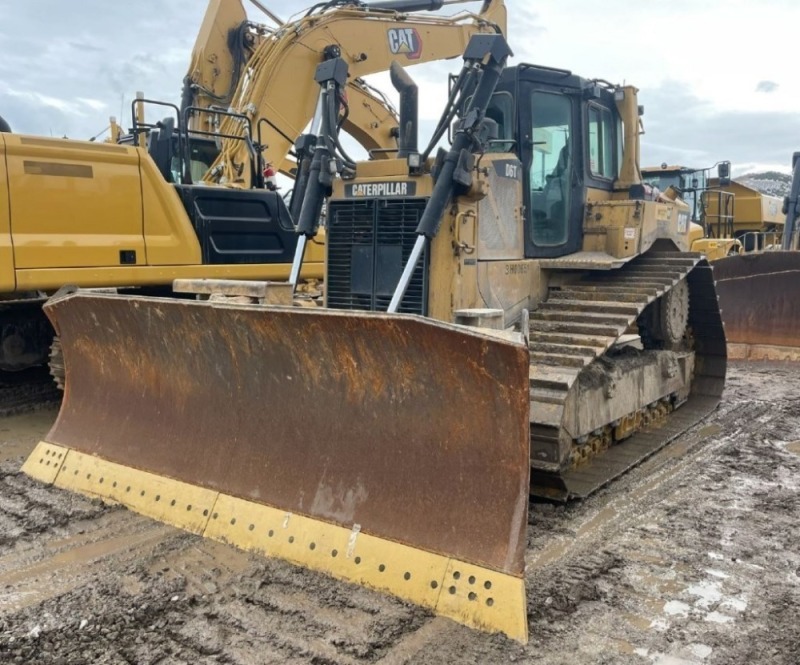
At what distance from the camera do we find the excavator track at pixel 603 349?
4.12 meters

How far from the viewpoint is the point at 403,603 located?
3.09 metres

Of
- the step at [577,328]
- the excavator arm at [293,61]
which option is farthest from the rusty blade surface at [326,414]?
the excavator arm at [293,61]

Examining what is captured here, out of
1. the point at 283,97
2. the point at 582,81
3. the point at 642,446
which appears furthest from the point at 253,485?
the point at 283,97

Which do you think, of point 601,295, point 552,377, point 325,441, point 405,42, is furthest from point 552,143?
point 405,42

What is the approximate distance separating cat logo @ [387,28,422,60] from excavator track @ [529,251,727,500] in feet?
11.5

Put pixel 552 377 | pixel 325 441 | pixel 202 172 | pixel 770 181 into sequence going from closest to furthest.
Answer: pixel 325 441 < pixel 552 377 < pixel 202 172 < pixel 770 181

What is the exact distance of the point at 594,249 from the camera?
18.7 feet

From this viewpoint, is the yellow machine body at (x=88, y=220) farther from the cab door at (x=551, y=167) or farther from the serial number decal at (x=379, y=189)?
the cab door at (x=551, y=167)

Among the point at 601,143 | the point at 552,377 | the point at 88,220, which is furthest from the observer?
the point at 88,220

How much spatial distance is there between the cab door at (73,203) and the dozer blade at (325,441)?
1.41 metres

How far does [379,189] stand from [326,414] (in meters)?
1.79

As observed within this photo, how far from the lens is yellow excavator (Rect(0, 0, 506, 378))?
578 cm

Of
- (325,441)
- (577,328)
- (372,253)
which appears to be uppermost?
(372,253)

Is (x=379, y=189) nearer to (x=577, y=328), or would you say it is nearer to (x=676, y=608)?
(x=577, y=328)
